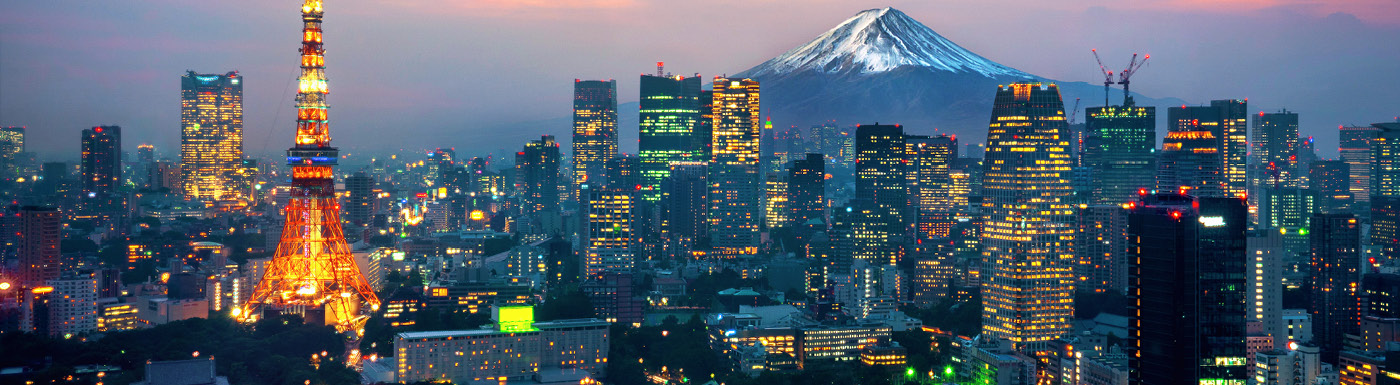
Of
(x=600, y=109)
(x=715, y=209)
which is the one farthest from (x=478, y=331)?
(x=600, y=109)

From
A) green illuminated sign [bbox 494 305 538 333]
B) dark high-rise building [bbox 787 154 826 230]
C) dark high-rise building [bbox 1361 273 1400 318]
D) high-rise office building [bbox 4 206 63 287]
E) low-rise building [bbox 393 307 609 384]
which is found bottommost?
low-rise building [bbox 393 307 609 384]

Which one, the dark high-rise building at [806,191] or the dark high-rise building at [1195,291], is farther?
the dark high-rise building at [806,191]

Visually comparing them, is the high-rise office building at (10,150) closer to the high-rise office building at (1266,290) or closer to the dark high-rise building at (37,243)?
the dark high-rise building at (37,243)

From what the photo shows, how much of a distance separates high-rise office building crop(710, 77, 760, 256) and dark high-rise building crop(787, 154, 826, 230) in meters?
1.60

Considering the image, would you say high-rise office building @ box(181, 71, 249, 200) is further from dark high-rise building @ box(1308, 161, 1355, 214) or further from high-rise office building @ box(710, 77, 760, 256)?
dark high-rise building @ box(1308, 161, 1355, 214)

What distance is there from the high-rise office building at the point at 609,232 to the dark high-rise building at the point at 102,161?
14525 mm

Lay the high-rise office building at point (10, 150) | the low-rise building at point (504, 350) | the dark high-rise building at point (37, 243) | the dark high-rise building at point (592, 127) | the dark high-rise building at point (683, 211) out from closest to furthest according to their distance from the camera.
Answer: the high-rise office building at point (10, 150) < the low-rise building at point (504, 350) < the dark high-rise building at point (37, 243) < the dark high-rise building at point (683, 211) < the dark high-rise building at point (592, 127)

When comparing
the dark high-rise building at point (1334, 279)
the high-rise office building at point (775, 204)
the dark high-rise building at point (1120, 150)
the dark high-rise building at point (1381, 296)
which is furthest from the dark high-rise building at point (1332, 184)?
the high-rise office building at point (775, 204)

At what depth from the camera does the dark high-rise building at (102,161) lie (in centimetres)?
4284

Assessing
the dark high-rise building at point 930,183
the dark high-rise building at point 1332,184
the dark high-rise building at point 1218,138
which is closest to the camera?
the dark high-rise building at point 1218,138

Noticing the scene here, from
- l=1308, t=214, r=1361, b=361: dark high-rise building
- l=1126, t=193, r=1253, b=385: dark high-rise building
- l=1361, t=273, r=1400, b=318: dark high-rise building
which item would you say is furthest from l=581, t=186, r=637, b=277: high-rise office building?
l=1126, t=193, r=1253, b=385: dark high-rise building

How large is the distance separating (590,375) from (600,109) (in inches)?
1751

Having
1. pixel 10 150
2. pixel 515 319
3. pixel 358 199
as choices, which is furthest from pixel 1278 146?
pixel 10 150

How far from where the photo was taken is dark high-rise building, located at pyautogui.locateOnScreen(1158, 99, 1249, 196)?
44000 mm
